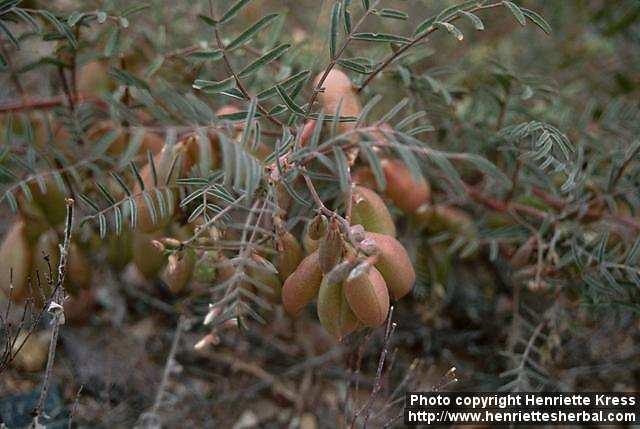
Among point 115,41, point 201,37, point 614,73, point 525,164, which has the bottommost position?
point 614,73

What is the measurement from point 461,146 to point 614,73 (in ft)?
1.97

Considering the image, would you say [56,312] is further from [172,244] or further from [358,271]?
[358,271]

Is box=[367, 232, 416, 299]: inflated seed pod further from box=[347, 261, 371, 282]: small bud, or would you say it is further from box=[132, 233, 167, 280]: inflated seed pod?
box=[132, 233, 167, 280]: inflated seed pod

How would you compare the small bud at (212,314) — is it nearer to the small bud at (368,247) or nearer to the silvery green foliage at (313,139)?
the silvery green foliage at (313,139)

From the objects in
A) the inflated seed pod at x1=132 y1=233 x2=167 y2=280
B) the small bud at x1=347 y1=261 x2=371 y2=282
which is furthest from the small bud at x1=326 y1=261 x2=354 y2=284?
the inflated seed pod at x1=132 y1=233 x2=167 y2=280

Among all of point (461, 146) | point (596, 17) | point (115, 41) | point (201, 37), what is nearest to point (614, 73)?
point (596, 17)

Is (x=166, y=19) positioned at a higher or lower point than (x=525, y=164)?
higher

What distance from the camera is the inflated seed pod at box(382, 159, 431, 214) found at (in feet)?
3.43

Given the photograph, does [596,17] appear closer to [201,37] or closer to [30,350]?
[201,37]

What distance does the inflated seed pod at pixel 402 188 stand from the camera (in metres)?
1.05

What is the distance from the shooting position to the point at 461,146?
126 cm

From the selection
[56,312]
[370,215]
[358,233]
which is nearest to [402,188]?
[370,215]

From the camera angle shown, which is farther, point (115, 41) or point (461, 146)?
point (461, 146)

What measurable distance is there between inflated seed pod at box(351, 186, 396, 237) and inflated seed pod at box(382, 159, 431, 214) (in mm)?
193
